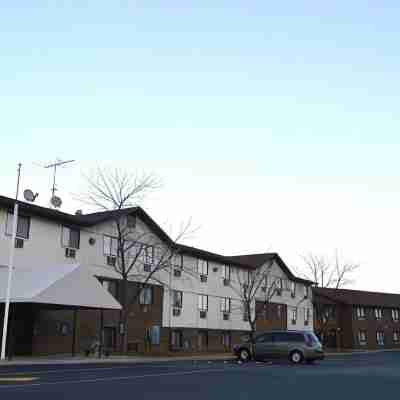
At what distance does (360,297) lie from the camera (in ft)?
253

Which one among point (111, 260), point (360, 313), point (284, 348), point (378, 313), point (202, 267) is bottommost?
point (284, 348)

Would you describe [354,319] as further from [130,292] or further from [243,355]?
[243,355]

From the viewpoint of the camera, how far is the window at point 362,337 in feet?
244

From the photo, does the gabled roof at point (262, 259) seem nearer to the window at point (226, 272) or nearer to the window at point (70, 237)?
the window at point (226, 272)

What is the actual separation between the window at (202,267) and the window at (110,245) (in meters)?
10.4

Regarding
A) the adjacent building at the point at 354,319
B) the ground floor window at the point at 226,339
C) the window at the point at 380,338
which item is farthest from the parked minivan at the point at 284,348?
the window at the point at 380,338

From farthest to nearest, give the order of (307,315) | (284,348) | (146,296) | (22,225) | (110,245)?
(307,315) < (146,296) < (110,245) < (22,225) < (284,348)

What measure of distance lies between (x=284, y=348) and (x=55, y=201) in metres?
16.5

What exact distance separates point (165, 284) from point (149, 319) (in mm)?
2765

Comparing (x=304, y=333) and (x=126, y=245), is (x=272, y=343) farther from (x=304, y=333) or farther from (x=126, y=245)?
(x=126, y=245)

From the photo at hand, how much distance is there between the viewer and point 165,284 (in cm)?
4178

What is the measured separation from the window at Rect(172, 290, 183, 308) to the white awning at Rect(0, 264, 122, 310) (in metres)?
14.7

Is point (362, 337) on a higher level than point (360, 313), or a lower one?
lower

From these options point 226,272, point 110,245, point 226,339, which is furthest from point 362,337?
point 110,245
